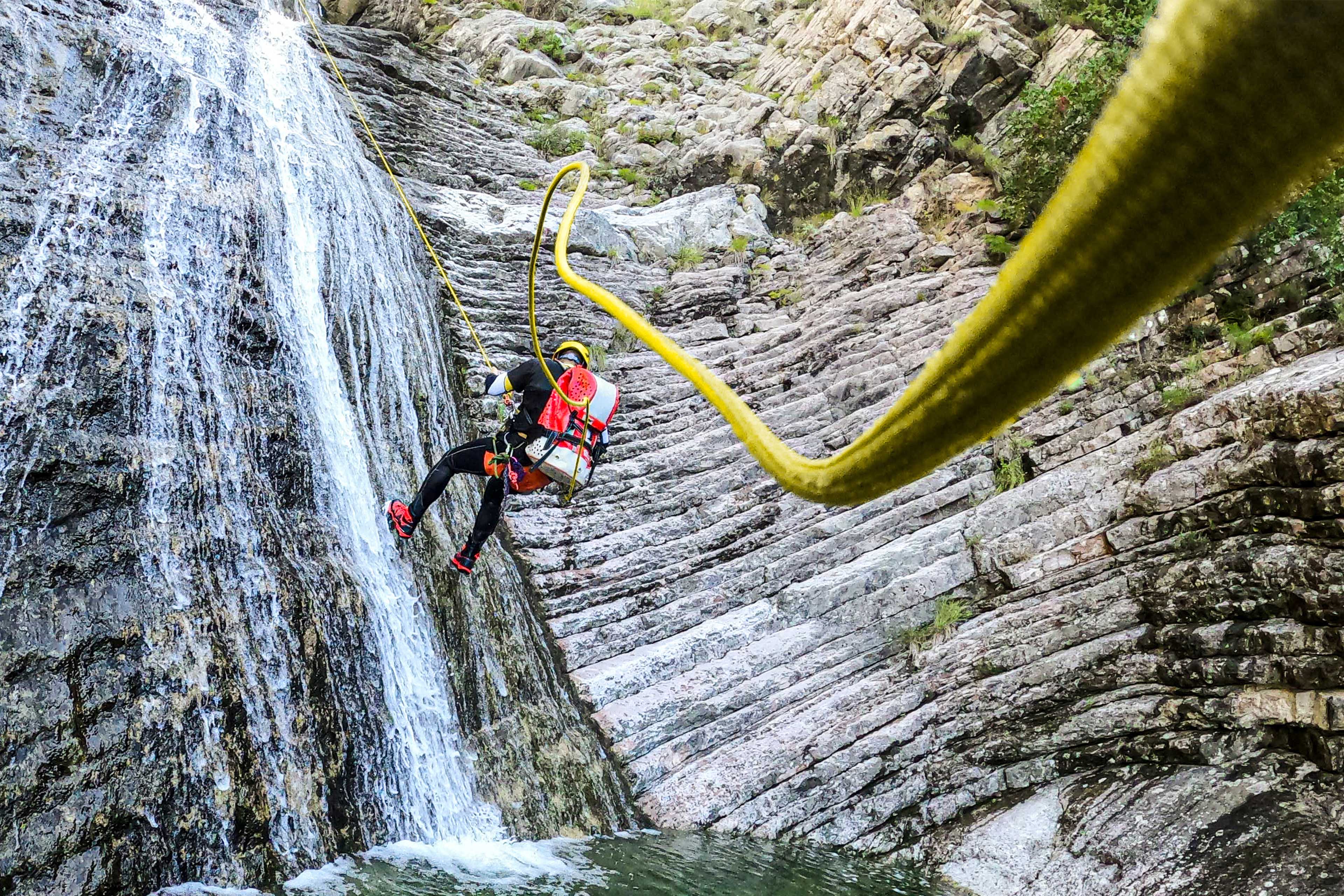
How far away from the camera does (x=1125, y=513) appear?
6.86 m

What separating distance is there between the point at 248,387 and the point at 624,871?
474 cm

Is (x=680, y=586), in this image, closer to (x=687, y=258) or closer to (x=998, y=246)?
(x=998, y=246)

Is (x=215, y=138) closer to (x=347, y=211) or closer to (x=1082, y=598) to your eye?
(x=347, y=211)

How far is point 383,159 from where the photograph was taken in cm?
1064

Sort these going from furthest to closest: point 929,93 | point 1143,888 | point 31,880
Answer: point 929,93
point 1143,888
point 31,880

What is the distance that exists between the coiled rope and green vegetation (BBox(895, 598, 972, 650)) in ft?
22.3

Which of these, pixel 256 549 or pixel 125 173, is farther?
pixel 125 173

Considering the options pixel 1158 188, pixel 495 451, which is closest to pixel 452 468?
pixel 495 451

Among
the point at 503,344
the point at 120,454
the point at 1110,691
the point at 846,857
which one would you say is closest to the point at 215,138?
the point at 503,344

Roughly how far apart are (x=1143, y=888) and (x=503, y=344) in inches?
316

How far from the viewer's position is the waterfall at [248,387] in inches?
201

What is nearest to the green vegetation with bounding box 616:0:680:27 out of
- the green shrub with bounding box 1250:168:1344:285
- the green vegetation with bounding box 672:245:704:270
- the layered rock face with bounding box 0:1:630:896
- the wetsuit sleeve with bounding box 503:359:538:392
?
the green vegetation with bounding box 672:245:704:270

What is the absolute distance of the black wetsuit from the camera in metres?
5.58

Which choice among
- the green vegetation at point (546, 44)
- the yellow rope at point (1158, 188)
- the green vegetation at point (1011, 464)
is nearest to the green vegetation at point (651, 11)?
the green vegetation at point (546, 44)
